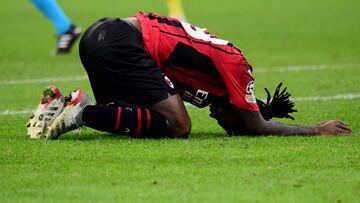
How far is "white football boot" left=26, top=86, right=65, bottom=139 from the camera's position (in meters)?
9.03

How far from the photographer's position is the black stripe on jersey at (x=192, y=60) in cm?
898

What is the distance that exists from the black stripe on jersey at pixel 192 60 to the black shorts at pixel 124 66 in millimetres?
175

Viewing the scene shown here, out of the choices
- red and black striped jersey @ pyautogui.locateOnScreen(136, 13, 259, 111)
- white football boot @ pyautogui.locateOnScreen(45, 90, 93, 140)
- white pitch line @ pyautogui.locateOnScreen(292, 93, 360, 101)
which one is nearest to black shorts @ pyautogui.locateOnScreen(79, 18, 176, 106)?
red and black striped jersey @ pyautogui.locateOnScreen(136, 13, 259, 111)

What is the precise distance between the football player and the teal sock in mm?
7801

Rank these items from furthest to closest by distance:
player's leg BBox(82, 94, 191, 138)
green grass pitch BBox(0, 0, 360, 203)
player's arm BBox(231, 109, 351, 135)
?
player's arm BBox(231, 109, 351, 135), player's leg BBox(82, 94, 191, 138), green grass pitch BBox(0, 0, 360, 203)

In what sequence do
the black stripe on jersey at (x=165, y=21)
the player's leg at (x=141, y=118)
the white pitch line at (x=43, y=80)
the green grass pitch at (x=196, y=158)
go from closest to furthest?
the green grass pitch at (x=196, y=158)
the player's leg at (x=141, y=118)
the black stripe on jersey at (x=165, y=21)
the white pitch line at (x=43, y=80)

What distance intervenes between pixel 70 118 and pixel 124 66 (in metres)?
0.59

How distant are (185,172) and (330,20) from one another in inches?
587

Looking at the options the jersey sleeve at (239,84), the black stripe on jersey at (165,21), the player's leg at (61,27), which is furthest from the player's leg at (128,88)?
the player's leg at (61,27)

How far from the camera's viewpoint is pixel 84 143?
→ 346 inches

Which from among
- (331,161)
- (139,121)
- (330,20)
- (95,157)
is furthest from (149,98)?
(330,20)

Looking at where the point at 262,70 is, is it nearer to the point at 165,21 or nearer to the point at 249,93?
the point at 165,21

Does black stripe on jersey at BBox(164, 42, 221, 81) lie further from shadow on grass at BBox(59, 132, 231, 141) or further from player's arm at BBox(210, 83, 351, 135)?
shadow on grass at BBox(59, 132, 231, 141)

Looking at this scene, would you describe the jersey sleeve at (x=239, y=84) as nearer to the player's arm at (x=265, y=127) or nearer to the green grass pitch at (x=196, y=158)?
the player's arm at (x=265, y=127)
